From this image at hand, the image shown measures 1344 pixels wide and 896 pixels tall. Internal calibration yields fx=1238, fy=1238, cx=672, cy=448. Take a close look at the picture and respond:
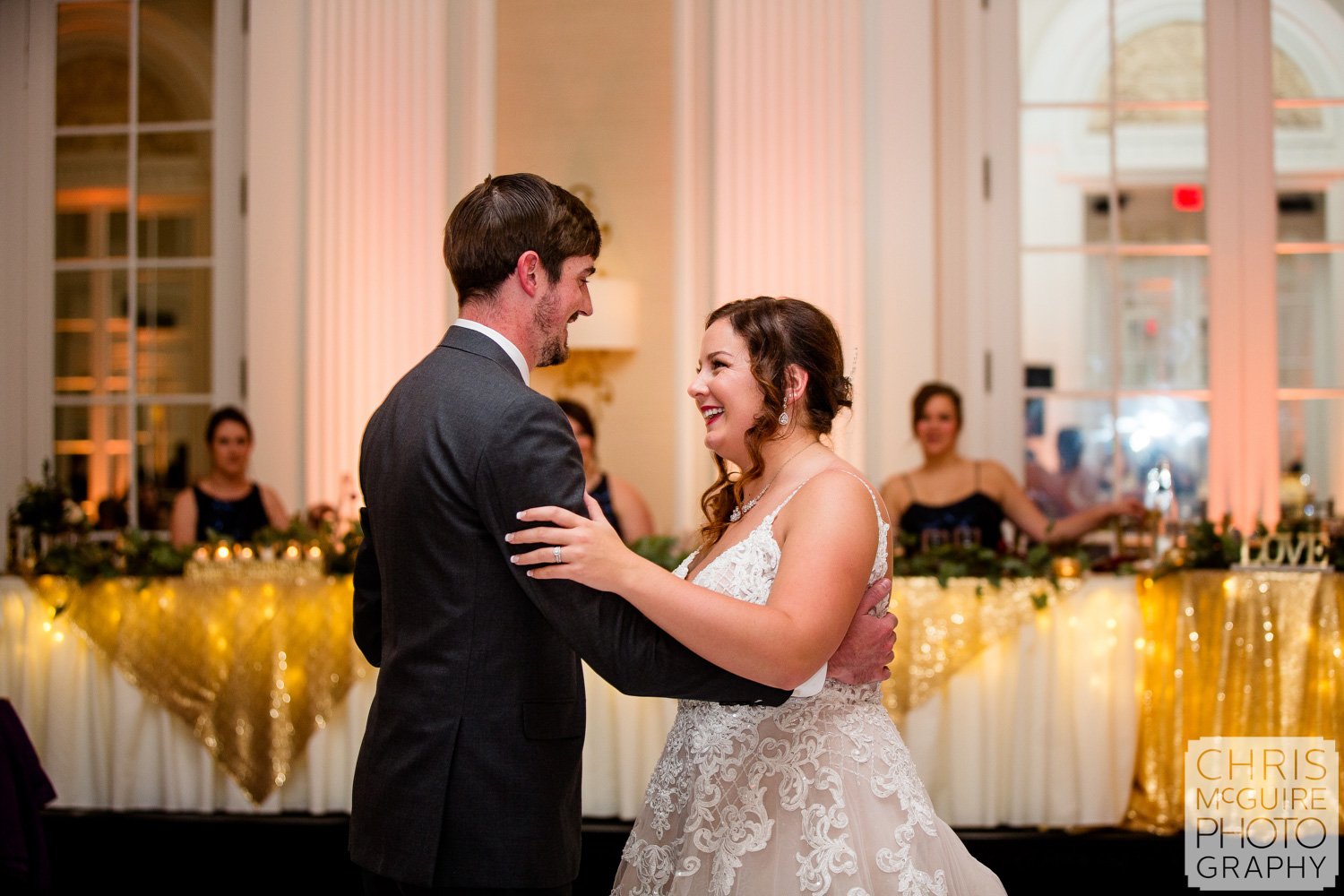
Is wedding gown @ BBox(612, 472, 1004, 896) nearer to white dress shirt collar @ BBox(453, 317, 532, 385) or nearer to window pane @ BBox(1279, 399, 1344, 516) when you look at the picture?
white dress shirt collar @ BBox(453, 317, 532, 385)

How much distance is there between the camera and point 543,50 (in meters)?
6.06

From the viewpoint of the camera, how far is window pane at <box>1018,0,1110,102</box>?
5.72 metres

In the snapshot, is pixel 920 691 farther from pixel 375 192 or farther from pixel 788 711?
pixel 375 192

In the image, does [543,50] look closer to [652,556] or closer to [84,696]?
[652,556]

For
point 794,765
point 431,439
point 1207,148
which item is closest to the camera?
point 431,439

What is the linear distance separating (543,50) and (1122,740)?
4127mm

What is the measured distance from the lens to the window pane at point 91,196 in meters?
6.21

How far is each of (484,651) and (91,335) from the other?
17.5 feet

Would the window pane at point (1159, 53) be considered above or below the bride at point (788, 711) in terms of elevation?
above

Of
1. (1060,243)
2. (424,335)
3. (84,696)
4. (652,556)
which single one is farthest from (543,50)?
(84,696)

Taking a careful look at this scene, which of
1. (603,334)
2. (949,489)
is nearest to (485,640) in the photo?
(949,489)

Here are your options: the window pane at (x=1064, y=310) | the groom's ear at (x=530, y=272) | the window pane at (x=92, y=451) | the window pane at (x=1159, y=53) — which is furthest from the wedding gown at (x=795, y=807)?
the window pane at (x=92, y=451)

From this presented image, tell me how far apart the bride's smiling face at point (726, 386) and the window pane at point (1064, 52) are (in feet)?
13.9

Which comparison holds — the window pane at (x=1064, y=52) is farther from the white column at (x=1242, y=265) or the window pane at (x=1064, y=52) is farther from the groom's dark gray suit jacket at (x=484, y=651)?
the groom's dark gray suit jacket at (x=484, y=651)
